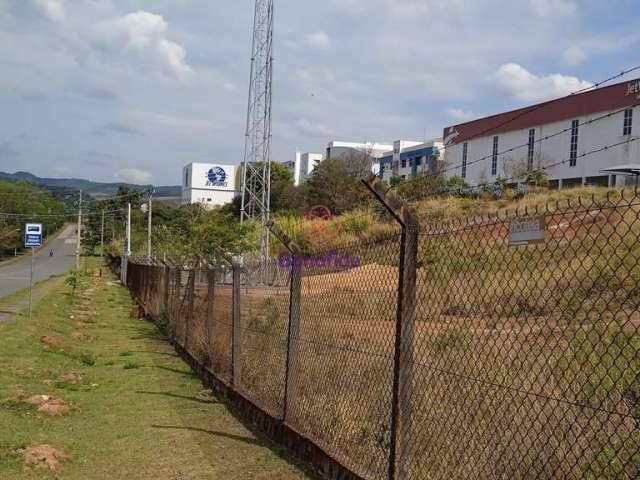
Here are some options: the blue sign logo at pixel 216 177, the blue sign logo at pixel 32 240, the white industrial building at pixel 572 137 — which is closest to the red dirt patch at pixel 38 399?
the blue sign logo at pixel 32 240

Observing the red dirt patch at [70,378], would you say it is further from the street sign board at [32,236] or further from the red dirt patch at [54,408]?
the street sign board at [32,236]

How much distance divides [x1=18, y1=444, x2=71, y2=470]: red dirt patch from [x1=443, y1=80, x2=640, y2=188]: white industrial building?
99.0ft

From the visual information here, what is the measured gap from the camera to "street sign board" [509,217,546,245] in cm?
306

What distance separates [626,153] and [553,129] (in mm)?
6762

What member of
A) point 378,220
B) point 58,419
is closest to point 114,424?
point 58,419

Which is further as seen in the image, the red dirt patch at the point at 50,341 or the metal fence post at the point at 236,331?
the red dirt patch at the point at 50,341

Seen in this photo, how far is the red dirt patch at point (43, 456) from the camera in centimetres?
582

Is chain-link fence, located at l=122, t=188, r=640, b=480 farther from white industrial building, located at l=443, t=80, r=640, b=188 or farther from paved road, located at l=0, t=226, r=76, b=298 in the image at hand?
paved road, located at l=0, t=226, r=76, b=298

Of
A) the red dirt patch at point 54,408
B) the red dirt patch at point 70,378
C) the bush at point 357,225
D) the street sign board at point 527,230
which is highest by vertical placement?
the street sign board at point 527,230

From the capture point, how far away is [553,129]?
151 feet

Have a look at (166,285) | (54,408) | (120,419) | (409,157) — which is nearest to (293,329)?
(120,419)

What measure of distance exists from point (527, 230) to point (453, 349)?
2.66 meters

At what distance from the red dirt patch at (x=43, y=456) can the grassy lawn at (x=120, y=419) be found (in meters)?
0.06

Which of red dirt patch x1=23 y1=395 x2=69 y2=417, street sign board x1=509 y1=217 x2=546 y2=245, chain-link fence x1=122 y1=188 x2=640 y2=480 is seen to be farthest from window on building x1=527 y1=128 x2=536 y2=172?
street sign board x1=509 y1=217 x2=546 y2=245
